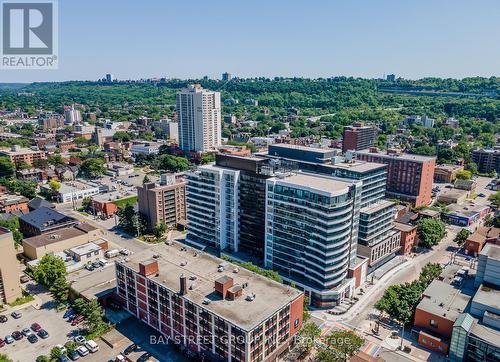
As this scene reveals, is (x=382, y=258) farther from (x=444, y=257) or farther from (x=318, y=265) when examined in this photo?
(x=318, y=265)

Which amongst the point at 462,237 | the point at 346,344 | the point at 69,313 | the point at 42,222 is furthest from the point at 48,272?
the point at 462,237

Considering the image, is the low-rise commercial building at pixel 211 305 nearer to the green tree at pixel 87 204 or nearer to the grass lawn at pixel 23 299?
the grass lawn at pixel 23 299

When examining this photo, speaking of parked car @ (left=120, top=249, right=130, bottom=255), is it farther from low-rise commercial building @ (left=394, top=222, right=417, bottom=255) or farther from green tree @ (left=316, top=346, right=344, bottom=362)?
low-rise commercial building @ (left=394, top=222, right=417, bottom=255)

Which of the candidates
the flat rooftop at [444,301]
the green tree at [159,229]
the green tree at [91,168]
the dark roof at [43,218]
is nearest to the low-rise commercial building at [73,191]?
the green tree at [91,168]

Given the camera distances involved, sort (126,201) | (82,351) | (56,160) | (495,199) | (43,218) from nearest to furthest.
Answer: (82,351) < (43,218) < (495,199) < (126,201) < (56,160)

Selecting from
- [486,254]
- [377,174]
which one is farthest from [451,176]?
[486,254]

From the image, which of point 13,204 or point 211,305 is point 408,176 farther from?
point 13,204

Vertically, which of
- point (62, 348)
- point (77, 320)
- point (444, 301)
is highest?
point (444, 301)
